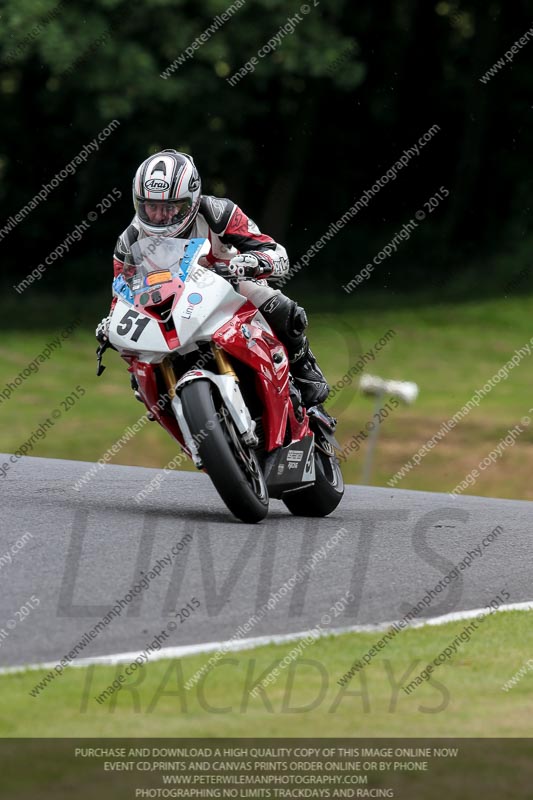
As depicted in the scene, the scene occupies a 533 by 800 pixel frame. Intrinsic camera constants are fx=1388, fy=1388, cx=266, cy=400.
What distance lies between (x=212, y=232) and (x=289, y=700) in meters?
3.76

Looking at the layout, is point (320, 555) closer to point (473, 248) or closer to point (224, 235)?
point (224, 235)

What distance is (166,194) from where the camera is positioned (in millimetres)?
7793

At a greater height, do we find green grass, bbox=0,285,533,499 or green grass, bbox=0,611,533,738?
green grass, bbox=0,611,533,738

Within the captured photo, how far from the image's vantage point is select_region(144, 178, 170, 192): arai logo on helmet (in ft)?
25.5

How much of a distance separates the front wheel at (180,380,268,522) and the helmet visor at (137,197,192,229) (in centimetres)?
103

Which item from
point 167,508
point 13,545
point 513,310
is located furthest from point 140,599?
point 513,310

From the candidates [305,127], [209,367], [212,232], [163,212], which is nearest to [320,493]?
[209,367]

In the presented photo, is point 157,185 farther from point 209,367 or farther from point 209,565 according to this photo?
point 209,565

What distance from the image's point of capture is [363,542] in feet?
26.2

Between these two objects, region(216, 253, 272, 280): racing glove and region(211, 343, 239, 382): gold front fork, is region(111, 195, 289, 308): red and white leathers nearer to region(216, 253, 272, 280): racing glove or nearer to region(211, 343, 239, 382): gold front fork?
region(216, 253, 272, 280): racing glove
